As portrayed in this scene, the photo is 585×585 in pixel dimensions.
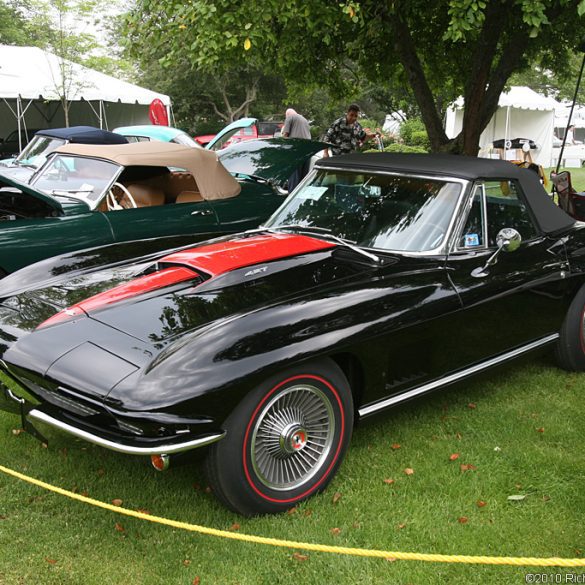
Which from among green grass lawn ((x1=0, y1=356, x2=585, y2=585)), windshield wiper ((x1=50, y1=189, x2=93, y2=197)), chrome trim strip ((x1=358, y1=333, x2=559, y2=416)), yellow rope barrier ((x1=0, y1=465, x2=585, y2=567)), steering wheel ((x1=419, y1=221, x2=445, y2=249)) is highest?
steering wheel ((x1=419, y1=221, x2=445, y2=249))

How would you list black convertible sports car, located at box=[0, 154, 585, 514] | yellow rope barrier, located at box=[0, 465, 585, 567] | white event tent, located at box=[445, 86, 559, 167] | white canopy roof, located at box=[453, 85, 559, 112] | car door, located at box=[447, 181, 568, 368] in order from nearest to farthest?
yellow rope barrier, located at box=[0, 465, 585, 567] < black convertible sports car, located at box=[0, 154, 585, 514] < car door, located at box=[447, 181, 568, 368] < white canopy roof, located at box=[453, 85, 559, 112] < white event tent, located at box=[445, 86, 559, 167]

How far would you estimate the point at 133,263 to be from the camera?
13.2ft

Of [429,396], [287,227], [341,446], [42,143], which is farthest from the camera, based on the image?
[42,143]

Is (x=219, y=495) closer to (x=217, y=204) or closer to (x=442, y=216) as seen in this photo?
(x=442, y=216)

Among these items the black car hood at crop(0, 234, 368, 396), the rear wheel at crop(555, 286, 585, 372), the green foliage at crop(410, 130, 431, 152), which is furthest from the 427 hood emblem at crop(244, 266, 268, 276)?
the green foliage at crop(410, 130, 431, 152)

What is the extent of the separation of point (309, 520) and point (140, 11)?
20.5ft

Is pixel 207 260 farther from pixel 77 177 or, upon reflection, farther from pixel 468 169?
pixel 77 177

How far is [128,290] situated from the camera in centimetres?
345

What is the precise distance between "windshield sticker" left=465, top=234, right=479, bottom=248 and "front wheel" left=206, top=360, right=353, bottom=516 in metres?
1.30

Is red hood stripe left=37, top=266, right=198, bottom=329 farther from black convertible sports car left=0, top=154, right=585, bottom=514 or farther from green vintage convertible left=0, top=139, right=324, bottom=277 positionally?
→ green vintage convertible left=0, top=139, right=324, bottom=277

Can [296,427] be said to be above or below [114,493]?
above

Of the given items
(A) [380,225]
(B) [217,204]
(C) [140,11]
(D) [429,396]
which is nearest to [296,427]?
(D) [429,396]

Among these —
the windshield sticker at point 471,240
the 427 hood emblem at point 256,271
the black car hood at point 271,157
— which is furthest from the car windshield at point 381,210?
the black car hood at point 271,157

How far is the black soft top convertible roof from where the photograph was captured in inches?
160
